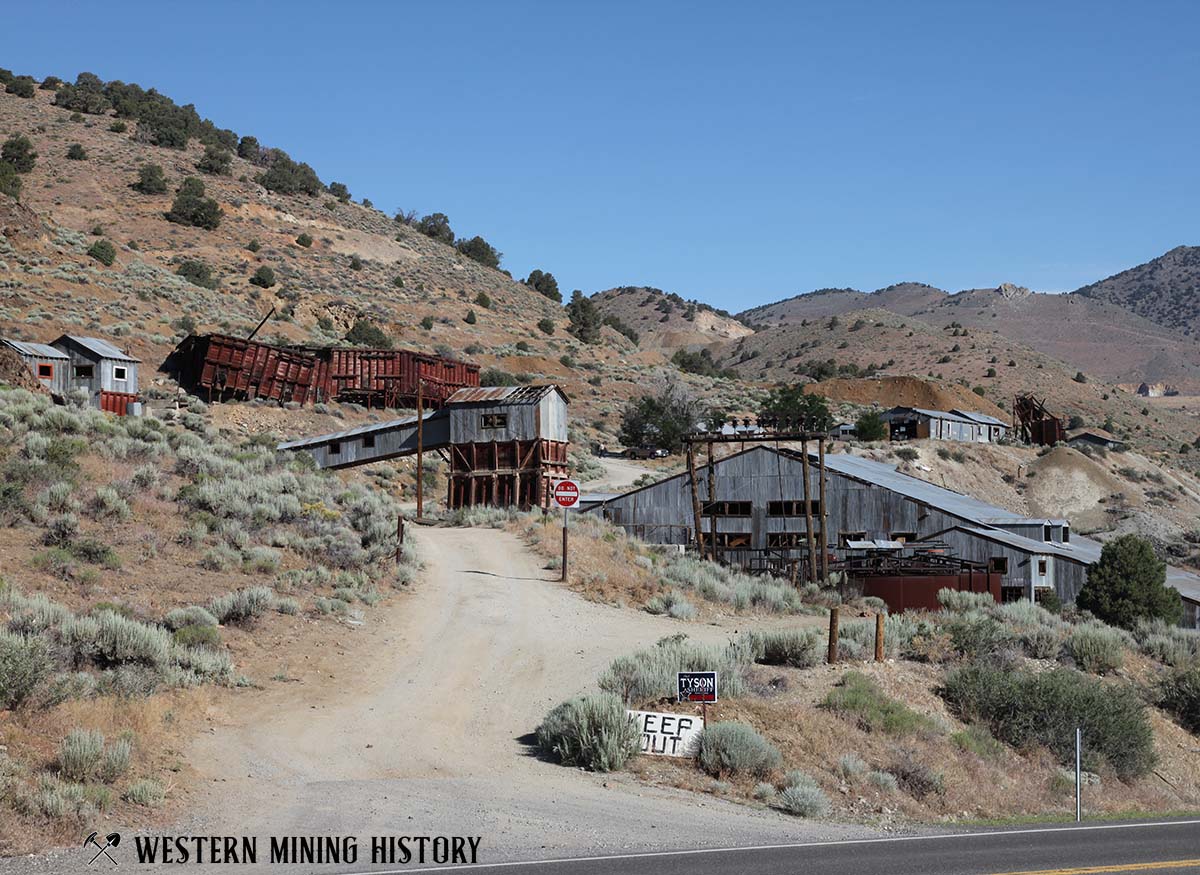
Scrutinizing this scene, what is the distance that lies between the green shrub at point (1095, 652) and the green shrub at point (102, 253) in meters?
68.0

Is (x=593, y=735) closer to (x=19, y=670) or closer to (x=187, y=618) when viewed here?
(x=19, y=670)

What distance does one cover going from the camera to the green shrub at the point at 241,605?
2223cm

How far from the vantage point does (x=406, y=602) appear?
27281 millimetres

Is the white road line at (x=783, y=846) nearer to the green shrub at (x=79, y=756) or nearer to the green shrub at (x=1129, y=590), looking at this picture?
the green shrub at (x=79, y=756)

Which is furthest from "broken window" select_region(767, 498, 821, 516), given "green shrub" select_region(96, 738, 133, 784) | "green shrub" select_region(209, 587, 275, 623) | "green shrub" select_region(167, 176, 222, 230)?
"green shrub" select_region(167, 176, 222, 230)

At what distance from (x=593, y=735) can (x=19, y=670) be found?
806 centimetres

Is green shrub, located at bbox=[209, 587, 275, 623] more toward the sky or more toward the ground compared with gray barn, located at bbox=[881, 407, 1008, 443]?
more toward the ground

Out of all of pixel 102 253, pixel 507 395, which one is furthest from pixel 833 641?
pixel 102 253

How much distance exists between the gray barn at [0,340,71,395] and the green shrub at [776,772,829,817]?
43321 millimetres

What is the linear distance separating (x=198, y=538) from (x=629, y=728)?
13419mm

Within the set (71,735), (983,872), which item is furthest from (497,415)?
(983,872)

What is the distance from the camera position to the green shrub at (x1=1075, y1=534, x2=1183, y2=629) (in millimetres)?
38531

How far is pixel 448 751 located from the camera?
17609 millimetres

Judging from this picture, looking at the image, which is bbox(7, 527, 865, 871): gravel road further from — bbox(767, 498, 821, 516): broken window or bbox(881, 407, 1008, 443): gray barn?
bbox(881, 407, 1008, 443): gray barn
